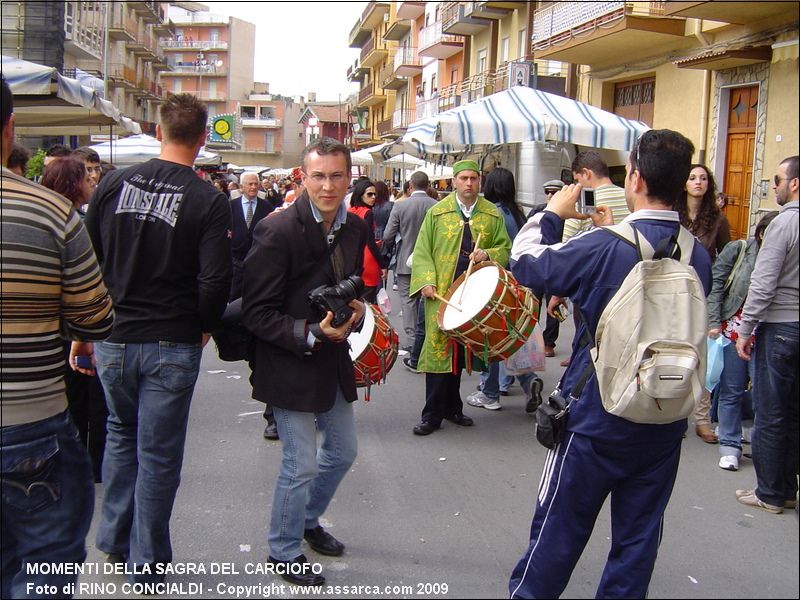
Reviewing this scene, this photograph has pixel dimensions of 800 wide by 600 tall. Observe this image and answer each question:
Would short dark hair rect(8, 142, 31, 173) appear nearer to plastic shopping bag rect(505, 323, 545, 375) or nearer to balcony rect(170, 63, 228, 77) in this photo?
plastic shopping bag rect(505, 323, 545, 375)

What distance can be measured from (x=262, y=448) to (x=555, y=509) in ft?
10.6

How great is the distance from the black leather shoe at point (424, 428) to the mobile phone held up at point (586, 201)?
309cm

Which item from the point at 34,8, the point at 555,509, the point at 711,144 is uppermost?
the point at 34,8

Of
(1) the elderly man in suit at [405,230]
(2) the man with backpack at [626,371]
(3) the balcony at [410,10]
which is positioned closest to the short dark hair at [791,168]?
(2) the man with backpack at [626,371]

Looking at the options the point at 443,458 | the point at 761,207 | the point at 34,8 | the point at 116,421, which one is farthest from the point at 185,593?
the point at 34,8

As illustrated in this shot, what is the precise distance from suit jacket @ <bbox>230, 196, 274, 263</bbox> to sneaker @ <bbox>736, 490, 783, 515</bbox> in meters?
4.10

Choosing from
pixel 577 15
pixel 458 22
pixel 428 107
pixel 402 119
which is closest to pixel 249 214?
pixel 577 15

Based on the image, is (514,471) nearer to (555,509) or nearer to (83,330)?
(555,509)

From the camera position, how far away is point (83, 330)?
2.77 meters

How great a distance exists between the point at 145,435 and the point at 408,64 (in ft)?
154

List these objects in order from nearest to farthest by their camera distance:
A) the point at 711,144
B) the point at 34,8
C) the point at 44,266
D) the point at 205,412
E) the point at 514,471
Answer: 1. the point at 44,266
2. the point at 514,471
3. the point at 205,412
4. the point at 711,144
5. the point at 34,8

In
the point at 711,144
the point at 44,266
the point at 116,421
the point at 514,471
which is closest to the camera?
the point at 44,266

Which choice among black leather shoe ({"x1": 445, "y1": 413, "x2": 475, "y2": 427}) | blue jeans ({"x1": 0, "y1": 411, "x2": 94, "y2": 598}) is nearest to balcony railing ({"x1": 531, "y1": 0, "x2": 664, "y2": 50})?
black leather shoe ({"x1": 445, "y1": 413, "x2": 475, "y2": 427})

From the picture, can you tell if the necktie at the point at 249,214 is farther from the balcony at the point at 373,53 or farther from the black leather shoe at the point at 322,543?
the balcony at the point at 373,53
